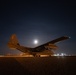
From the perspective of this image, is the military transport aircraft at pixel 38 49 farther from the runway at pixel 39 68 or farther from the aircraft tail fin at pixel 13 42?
the runway at pixel 39 68

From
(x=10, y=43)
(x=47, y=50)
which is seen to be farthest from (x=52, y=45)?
(x=10, y=43)

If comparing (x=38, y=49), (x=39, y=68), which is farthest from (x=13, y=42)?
(x=39, y=68)

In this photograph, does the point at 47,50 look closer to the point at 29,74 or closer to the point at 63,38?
the point at 63,38

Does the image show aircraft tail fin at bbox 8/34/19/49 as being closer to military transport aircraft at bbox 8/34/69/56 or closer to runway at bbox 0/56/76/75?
military transport aircraft at bbox 8/34/69/56

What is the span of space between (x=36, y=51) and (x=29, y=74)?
5055 centimetres

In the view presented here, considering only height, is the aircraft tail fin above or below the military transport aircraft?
above

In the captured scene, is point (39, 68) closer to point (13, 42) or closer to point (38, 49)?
point (38, 49)

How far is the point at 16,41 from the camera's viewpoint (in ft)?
236

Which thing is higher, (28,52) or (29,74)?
(28,52)

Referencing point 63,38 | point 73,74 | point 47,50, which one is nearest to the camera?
point 73,74

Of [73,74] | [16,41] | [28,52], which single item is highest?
[16,41]

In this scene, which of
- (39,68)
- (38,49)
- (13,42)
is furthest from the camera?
(13,42)

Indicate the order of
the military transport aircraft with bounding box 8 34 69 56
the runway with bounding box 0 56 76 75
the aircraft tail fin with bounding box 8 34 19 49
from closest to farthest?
the runway with bounding box 0 56 76 75 < the military transport aircraft with bounding box 8 34 69 56 < the aircraft tail fin with bounding box 8 34 19 49

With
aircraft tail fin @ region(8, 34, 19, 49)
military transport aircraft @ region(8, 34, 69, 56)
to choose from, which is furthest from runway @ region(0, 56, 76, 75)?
aircraft tail fin @ region(8, 34, 19, 49)
